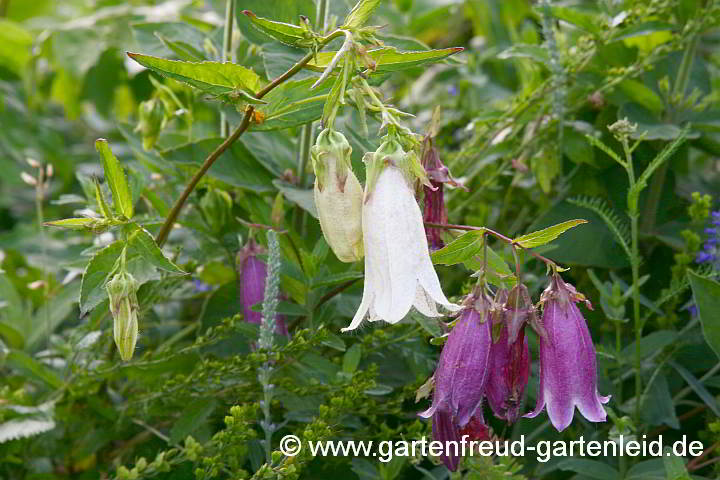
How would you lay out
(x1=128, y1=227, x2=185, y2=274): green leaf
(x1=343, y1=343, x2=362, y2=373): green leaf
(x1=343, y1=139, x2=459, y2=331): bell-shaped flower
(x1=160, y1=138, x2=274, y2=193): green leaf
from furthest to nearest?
(x1=160, y1=138, x2=274, y2=193): green leaf → (x1=343, y1=343, x2=362, y2=373): green leaf → (x1=128, y1=227, x2=185, y2=274): green leaf → (x1=343, y1=139, x2=459, y2=331): bell-shaped flower

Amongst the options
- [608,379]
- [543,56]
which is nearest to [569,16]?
[543,56]

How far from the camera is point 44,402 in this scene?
47.7 inches

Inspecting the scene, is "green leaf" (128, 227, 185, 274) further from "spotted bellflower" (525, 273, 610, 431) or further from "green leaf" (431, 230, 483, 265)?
"spotted bellflower" (525, 273, 610, 431)

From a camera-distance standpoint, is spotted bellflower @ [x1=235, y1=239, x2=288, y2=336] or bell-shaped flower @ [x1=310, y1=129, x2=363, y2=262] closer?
bell-shaped flower @ [x1=310, y1=129, x2=363, y2=262]

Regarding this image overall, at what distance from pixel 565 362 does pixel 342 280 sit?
11.6 inches

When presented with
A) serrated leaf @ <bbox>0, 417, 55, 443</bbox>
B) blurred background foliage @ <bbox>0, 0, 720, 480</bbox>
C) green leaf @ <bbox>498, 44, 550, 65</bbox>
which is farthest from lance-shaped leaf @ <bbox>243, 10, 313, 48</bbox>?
serrated leaf @ <bbox>0, 417, 55, 443</bbox>

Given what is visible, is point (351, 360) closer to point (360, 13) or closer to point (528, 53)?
point (360, 13)

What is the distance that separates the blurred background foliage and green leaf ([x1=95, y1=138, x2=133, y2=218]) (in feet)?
0.22

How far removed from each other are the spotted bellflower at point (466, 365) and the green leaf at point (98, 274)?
363mm

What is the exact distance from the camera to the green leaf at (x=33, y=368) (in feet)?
3.78

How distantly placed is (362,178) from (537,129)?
39 cm

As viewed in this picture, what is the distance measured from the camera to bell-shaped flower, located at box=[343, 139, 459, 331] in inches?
29.5

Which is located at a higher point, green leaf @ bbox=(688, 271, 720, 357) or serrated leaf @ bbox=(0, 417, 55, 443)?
green leaf @ bbox=(688, 271, 720, 357)

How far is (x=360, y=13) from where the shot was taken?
80 cm
